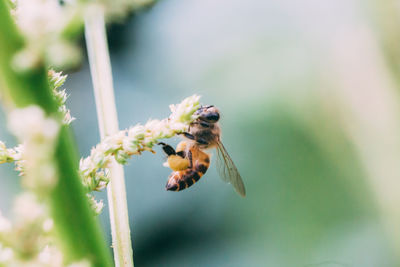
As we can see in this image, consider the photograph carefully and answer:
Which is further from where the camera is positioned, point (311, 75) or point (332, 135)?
point (311, 75)

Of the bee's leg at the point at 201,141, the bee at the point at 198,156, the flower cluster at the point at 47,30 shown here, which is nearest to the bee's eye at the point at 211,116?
the bee at the point at 198,156

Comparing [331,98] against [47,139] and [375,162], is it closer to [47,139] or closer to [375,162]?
[375,162]

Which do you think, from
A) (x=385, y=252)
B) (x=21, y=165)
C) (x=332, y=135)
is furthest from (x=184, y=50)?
(x=21, y=165)

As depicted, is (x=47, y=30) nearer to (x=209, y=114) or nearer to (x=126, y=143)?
(x=126, y=143)

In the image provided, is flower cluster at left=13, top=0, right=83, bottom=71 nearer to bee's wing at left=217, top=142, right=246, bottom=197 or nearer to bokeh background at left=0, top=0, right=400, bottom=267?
bee's wing at left=217, top=142, right=246, bottom=197

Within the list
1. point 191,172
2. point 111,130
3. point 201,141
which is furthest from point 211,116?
point 111,130

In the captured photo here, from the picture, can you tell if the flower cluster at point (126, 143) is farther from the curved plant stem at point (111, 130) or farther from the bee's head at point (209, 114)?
the bee's head at point (209, 114)
